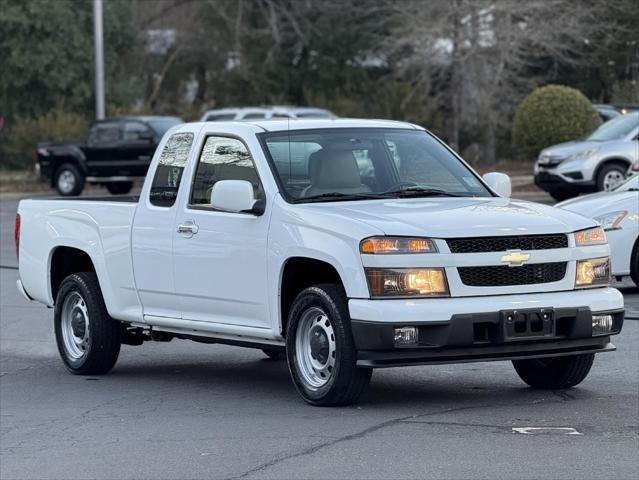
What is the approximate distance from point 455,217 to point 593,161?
60.2 feet

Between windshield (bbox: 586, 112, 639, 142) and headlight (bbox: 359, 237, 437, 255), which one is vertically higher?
windshield (bbox: 586, 112, 639, 142)

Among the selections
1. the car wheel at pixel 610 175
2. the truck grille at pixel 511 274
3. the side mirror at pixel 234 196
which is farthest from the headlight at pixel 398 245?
the car wheel at pixel 610 175

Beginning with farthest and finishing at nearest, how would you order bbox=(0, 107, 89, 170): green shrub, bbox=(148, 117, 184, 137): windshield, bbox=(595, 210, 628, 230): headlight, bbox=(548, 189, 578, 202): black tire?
bbox=(0, 107, 89, 170): green shrub → bbox=(148, 117, 184, 137): windshield → bbox=(548, 189, 578, 202): black tire → bbox=(595, 210, 628, 230): headlight

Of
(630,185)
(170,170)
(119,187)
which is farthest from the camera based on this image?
(119,187)

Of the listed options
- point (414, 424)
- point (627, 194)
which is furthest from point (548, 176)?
point (414, 424)

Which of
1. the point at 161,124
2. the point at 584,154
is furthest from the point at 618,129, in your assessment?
the point at 161,124

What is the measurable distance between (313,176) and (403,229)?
1.16 metres

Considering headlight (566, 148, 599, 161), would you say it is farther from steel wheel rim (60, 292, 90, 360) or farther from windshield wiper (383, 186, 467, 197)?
windshield wiper (383, 186, 467, 197)

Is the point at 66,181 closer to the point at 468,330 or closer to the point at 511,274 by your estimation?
the point at 511,274

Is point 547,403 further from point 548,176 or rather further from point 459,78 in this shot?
point 459,78

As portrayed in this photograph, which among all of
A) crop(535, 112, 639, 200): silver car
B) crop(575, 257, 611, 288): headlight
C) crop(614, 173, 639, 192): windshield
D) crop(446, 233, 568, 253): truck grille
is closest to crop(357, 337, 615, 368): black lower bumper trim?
crop(575, 257, 611, 288): headlight

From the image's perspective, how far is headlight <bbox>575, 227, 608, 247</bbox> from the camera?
29.5 ft

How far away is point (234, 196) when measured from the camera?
30.5 feet

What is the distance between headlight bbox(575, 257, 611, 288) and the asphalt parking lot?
2.41ft
